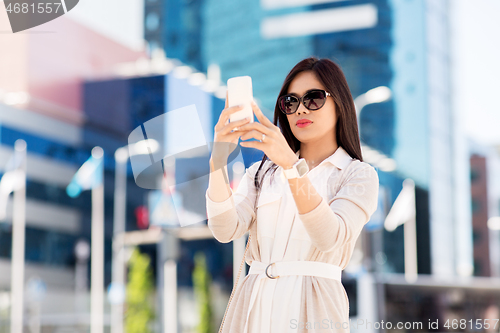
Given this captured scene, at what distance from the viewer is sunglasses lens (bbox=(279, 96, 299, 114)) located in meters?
1.83

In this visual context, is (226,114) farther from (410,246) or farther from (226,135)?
(410,246)

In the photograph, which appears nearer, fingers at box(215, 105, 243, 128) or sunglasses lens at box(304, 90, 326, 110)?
fingers at box(215, 105, 243, 128)

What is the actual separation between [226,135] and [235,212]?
32 centimetres

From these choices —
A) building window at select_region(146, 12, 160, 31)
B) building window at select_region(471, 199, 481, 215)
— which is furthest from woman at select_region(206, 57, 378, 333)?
building window at select_region(471, 199, 481, 215)

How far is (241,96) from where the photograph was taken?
1.51 metres

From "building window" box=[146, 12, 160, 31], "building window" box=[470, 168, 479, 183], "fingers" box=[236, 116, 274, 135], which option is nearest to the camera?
"fingers" box=[236, 116, 274, 135]

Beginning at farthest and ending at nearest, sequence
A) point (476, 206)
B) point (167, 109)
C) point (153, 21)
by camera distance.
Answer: point (476, 206) → point (153, 21) → point (167, 109)

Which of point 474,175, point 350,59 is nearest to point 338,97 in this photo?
point 350,59

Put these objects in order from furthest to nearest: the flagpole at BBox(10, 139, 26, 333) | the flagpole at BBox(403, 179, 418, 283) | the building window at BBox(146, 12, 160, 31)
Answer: the building window at BBox(146, 12, 160, 31) < the flagpole at BBox(403, 179, 418, 283) < the flagpole at BBox(10, 139, 26, 333)

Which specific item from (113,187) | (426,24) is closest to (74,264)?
(113,187)

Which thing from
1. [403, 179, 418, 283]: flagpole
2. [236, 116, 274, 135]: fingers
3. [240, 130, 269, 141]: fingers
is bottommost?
[403, 179, 418, 283]: flagpole

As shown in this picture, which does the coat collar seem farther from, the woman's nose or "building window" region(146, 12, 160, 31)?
"building window" region(146, 12, 160, 31)

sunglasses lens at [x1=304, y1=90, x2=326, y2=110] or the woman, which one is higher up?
sunglasses lens at [x1=304, y1=90, x2=326, y2=110]

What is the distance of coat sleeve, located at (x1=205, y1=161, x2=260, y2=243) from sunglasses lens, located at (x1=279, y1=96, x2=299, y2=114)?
26 centimetres
